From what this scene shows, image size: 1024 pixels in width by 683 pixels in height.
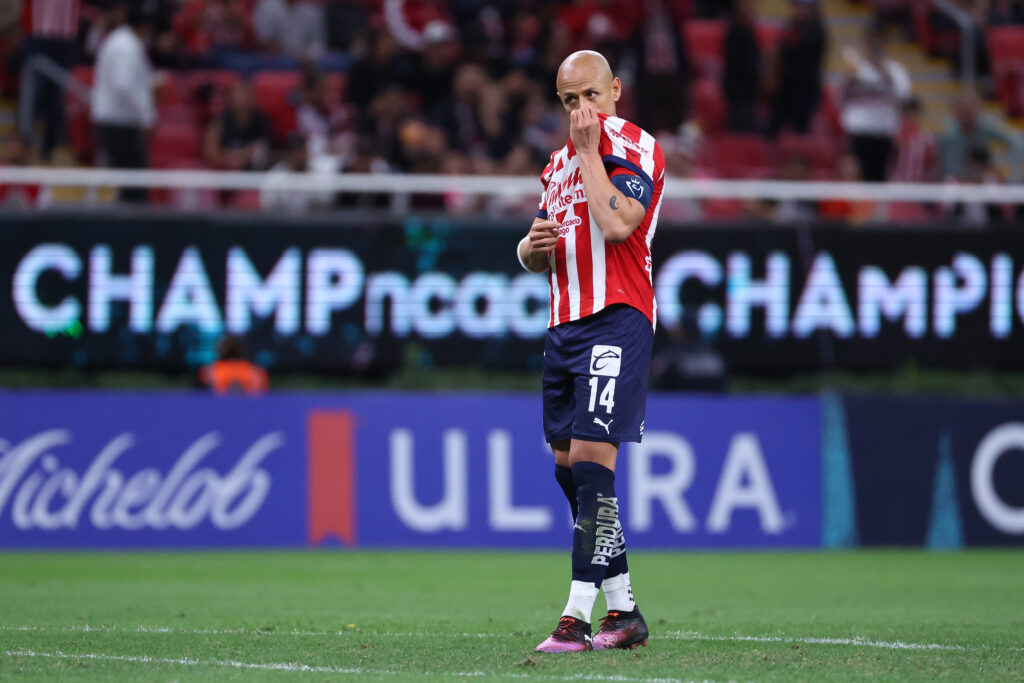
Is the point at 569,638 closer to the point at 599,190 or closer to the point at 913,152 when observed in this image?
the point at 599,190

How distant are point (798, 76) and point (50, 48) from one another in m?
7.91

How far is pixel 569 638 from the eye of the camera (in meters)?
5.57

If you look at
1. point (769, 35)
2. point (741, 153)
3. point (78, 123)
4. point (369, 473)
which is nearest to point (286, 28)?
point (78, 123)

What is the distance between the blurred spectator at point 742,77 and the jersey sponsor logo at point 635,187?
11.1 m

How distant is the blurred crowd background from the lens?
14.5 metres

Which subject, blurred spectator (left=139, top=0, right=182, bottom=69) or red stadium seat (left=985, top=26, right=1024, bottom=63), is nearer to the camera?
blurred spectator (left=139, top=0, right=182, bottom=69)

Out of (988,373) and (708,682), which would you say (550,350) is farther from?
(988,373)

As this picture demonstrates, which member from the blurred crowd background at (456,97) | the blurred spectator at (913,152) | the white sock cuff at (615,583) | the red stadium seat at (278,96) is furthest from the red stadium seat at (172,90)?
the white sock cuff at (615,583)

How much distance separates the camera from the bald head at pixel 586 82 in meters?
5.78

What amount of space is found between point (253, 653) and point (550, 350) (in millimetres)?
1611

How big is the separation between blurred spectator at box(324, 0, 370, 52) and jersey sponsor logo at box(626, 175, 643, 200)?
11.8m

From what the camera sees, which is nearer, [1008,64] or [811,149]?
[811,149]

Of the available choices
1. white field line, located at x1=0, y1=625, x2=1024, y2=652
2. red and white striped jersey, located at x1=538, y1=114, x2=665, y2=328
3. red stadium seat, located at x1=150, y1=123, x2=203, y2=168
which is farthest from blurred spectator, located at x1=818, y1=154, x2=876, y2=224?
red and white striped jersey, located at x1=538, y1=114, x2=665, y2=328

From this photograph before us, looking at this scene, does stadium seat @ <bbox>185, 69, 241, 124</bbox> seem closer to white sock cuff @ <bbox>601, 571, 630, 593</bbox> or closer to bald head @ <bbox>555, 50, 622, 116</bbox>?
bald head @ <bbox>555, 50, 622, 116</bbox>
